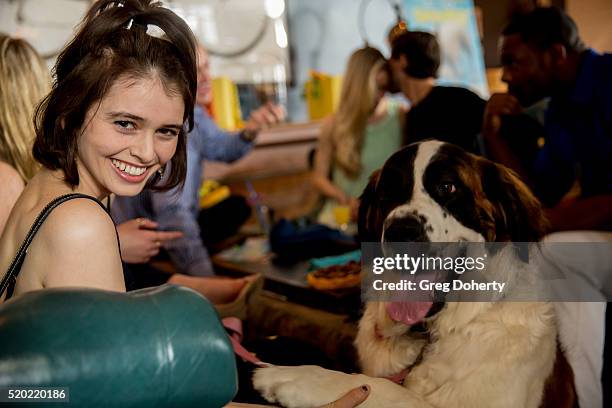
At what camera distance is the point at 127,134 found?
3.57ft

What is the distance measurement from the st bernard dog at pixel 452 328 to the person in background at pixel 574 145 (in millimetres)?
227

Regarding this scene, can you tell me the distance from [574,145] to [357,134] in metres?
1.03

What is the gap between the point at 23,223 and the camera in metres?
1.05

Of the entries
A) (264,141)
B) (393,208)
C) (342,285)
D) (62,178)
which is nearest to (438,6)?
(342,285)

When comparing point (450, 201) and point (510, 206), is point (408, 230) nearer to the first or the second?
point (450, 201)

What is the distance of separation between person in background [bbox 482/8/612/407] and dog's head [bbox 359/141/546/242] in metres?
0.21

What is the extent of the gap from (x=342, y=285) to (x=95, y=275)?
0.87m

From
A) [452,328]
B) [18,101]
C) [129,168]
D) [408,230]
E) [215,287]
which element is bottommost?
[215,287]

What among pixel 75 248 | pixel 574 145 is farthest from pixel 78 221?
pixel 574 145

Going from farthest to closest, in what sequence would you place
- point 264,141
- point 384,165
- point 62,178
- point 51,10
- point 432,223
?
1. point 264,141
2. point 51,10
3. point 384,165
4. point 432,223
5. point 62,178

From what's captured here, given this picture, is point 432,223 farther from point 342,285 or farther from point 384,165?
point 342,285

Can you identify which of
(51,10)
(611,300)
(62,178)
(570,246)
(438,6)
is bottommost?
(611,300)

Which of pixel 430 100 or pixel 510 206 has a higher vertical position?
pixel 430 100

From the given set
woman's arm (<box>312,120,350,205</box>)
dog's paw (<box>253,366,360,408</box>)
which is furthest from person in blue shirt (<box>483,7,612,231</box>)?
woman's arm (<box>312,120,350,205</box>)
